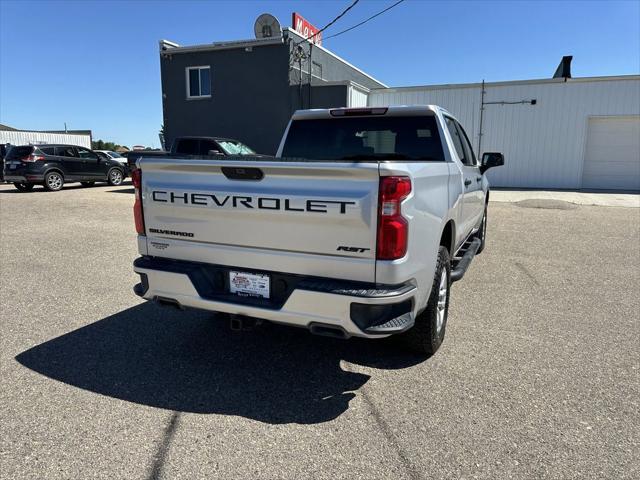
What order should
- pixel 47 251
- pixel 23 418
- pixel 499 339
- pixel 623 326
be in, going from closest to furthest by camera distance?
pixel 23 418, pixel 499 339, pixel 623 326, pixel 47 251

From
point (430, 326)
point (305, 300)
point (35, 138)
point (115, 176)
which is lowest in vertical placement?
point (430, 326)

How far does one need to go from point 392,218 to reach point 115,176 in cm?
1972

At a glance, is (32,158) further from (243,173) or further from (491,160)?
(243,173)

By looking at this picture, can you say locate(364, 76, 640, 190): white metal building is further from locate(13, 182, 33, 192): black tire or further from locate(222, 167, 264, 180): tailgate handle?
locate(222, 167, 264, 180): tailgate handle

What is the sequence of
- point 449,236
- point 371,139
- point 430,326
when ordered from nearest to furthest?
point 430,326
point 449,236
point 371,139

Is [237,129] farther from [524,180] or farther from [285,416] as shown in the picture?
[285,416]

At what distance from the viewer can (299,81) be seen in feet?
60.4

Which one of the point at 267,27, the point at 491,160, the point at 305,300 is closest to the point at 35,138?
the point at 267,27

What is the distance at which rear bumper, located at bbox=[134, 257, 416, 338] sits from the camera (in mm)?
2768

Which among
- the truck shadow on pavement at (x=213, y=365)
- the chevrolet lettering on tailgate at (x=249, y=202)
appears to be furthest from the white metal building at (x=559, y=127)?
the chevrolet lettering on tailgate at (x=249, y=202)

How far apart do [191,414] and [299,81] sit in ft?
56.4

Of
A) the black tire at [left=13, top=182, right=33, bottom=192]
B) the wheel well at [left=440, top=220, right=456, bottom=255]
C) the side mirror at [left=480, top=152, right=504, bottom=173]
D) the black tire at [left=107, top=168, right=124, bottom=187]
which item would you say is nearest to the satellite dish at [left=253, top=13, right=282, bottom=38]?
the black tire at [left=107, top=168, right=124, bottom=187]

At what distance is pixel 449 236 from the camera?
4051mm

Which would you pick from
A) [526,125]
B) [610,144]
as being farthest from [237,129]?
[610,144]
